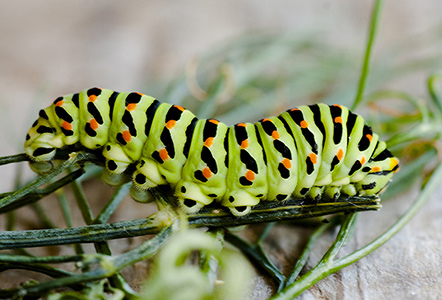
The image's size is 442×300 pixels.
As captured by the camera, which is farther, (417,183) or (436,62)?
(436,62)

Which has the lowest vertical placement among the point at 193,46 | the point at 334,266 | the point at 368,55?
the point at 334,266

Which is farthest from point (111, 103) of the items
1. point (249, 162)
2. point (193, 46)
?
point (193, 46)

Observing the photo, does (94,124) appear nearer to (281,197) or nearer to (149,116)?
(149,116)

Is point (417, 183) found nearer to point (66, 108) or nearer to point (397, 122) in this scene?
point (397, 122)

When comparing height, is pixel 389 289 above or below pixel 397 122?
below

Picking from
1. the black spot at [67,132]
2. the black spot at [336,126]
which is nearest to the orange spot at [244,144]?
the black spot at [336,126]

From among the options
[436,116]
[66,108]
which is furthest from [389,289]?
[66,108]

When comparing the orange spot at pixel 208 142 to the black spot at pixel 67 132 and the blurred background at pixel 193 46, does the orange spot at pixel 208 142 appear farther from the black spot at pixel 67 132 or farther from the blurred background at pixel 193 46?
the blurred background at pixel 193 46
